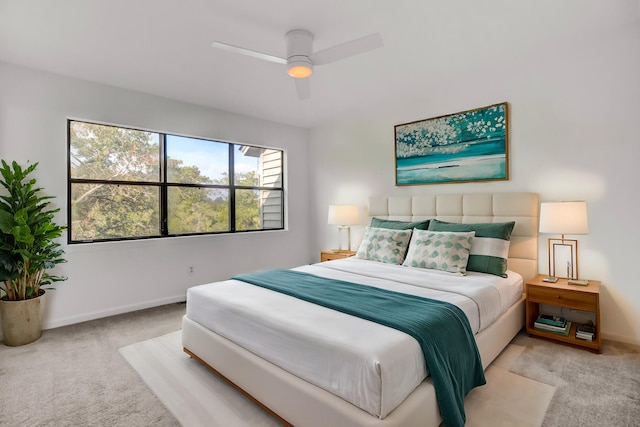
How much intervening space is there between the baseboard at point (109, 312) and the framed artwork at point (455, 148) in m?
3.25

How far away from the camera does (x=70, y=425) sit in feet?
5.98

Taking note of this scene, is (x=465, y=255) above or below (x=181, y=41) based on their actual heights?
below

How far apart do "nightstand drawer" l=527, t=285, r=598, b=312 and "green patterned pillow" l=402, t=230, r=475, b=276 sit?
1.90ft

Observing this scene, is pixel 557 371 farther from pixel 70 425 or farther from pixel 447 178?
pixel 70 425

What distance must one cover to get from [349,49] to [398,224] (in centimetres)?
212

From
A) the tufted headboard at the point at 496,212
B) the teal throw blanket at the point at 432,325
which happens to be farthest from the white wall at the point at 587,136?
the teal throw blanket at the point at 432,325

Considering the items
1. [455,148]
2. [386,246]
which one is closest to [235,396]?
[386,246]

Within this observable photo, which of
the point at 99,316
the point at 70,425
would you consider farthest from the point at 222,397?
the point at 99,316

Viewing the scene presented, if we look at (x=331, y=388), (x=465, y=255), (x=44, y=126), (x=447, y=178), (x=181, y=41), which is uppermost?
(x=181, y=41)

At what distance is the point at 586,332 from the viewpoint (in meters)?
2.65

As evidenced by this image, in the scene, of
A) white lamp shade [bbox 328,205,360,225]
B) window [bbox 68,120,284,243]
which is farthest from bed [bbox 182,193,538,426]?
window [bbox 68,120,284,243]

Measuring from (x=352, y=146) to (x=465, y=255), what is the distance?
8.10 ft

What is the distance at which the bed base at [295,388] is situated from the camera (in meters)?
1.46

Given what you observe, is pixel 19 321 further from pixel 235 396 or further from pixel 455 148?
pixel 455 148
